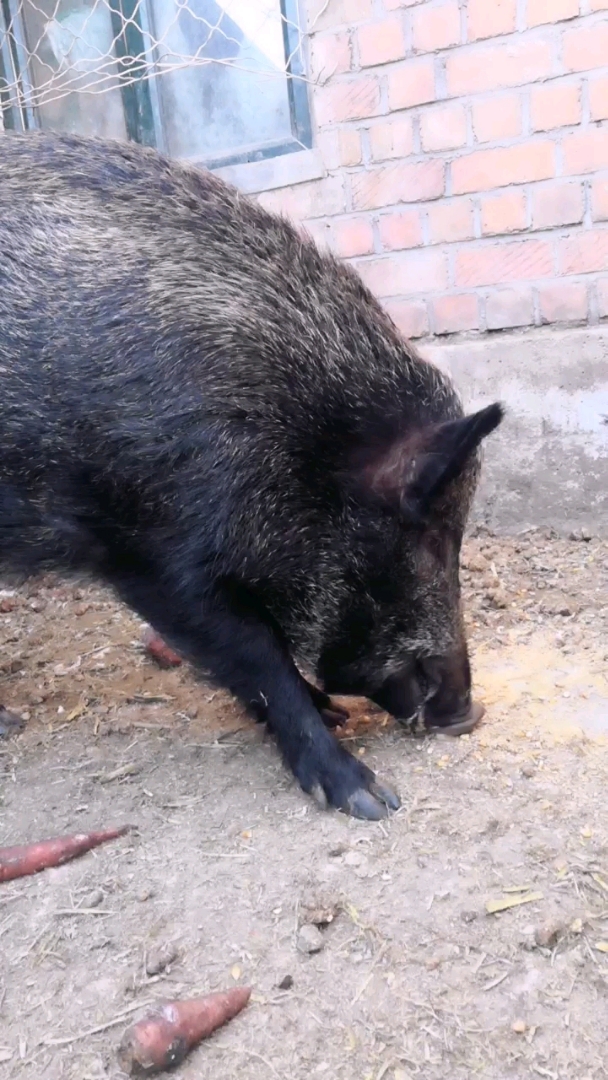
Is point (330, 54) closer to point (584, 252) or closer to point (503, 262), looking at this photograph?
point (503, 262)

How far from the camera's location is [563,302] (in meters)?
3.73

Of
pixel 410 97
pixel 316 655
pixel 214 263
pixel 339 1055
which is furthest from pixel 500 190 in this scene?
pixel 339 1055

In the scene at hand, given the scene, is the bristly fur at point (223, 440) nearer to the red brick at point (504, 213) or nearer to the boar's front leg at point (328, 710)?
the boar's front leg at point (328, 710)

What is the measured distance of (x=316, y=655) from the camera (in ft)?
8.56

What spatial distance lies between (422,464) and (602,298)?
1807 millimetres

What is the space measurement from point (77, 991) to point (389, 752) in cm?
107

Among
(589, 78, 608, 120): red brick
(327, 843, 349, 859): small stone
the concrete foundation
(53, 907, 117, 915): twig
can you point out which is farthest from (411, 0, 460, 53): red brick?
(53, 907, 117, 915): twig

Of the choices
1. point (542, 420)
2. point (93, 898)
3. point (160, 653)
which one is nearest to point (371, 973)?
point (93, 898)

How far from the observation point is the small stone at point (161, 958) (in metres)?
1.72

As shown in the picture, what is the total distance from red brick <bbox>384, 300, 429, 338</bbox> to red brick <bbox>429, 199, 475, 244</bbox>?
0.28 metres

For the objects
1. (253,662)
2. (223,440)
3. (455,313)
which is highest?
(455,313)

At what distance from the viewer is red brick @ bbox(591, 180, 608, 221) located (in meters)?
3.58

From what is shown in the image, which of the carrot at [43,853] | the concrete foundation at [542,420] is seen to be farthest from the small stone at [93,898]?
the concrete foundation at [542,420]

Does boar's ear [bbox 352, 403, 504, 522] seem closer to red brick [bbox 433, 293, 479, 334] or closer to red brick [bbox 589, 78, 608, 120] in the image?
red brick [bbox 433, 293, 479, 334]
